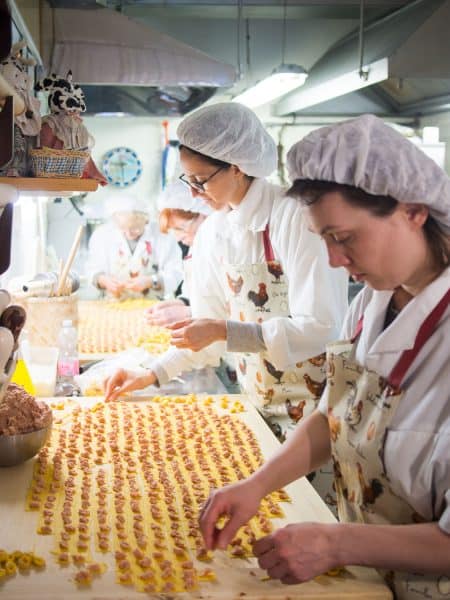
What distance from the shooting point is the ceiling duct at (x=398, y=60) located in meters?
3.62

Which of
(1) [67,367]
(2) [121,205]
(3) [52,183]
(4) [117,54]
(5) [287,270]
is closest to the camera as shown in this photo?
(3) [52,183]

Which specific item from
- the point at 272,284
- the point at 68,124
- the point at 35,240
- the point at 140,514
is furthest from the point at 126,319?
the point at 140,514

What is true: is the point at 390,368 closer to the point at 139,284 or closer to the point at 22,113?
the point at 22,113

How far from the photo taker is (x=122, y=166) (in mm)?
7559

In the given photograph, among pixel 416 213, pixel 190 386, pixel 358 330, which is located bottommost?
pixel 190 386

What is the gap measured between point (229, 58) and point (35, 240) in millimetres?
2451

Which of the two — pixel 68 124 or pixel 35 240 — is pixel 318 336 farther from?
pixel 35 240

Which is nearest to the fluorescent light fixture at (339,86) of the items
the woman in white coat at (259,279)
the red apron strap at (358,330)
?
the woman in white coat at (259,279)

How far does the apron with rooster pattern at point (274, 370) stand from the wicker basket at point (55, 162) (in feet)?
2.43

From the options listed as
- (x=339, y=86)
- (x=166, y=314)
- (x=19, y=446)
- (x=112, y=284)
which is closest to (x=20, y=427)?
(x=19, y=446)

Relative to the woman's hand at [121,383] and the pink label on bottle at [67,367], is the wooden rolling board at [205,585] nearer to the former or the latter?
the woman's hand at [121,383]

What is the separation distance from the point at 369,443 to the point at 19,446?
1.00 metres

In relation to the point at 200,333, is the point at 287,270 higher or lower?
higher

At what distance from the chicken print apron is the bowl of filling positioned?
2.74 ft
